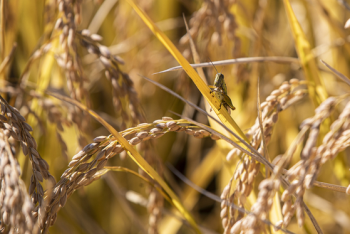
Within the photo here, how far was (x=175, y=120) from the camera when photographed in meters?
0.58

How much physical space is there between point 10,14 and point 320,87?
1.21 metres

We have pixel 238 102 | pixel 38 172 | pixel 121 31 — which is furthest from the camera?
pixel 121 31

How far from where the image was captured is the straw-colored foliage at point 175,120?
0.48 m

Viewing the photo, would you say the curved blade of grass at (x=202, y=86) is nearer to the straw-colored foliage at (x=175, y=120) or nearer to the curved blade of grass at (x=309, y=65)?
the straw-colored foliage at (x=175, y=120)

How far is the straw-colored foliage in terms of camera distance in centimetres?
48

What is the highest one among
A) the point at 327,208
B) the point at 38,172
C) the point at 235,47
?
the point at 235,47

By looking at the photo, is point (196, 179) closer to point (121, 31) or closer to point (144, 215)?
point (144, 215)

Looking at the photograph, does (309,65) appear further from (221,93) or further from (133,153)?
(133,153)

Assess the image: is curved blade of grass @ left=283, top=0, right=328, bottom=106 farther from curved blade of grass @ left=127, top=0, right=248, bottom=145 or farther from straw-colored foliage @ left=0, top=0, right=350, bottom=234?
curved blade of grass @ left=127, top=0, right=248, bottom=145

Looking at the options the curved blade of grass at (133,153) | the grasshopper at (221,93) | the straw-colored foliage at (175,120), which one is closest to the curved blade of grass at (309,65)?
the straw-colored foliage at (175,120)

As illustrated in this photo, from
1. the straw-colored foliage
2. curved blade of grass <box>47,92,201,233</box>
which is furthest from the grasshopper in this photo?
curved blade of grass <box>47,92,201,233</box>

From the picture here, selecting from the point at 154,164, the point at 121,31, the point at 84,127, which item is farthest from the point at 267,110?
the point at 121,31

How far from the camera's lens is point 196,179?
135cm

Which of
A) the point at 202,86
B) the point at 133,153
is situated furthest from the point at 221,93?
the point at 133,153
